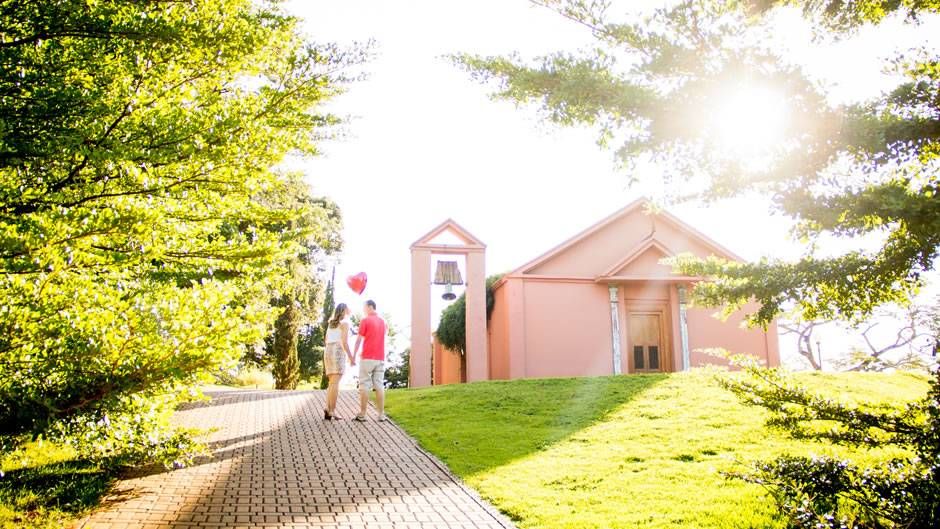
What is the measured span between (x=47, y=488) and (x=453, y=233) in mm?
12309

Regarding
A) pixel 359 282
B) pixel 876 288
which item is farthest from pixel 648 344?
pixel 876 288

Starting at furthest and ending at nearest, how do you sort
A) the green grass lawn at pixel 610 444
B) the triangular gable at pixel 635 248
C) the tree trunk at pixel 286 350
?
the tree trunk at pixel 286 350
the triangular gable at pixel 635 248
the green grass lawn at pixel 610 444

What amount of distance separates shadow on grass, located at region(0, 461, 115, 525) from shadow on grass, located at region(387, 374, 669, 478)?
3.98 metres

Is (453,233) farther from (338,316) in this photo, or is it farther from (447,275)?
(338,316)

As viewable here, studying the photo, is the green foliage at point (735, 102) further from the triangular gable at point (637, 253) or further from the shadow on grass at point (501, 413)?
the triangular gable at point (637, 253)

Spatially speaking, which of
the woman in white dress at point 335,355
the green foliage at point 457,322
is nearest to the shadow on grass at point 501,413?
the woman in white dress at point 335,355

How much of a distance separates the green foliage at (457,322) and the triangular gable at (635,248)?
208cm

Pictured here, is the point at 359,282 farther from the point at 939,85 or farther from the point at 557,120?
the point at 939,85

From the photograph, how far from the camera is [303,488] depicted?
21.0ft

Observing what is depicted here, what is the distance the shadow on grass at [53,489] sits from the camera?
540 centimetres

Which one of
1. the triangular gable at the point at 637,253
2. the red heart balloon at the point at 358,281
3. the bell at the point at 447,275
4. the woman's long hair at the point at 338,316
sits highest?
the triangular gable at the point at 637,253

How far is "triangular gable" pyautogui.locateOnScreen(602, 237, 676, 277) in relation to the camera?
60.0 ft

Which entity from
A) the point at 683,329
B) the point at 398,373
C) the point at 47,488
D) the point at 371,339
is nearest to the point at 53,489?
the point at 47,488

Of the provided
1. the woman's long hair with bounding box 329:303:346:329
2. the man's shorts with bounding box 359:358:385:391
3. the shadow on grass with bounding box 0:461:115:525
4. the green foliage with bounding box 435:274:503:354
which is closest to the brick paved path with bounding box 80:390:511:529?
the shadow on grass with bounding box 0:461:115:525
